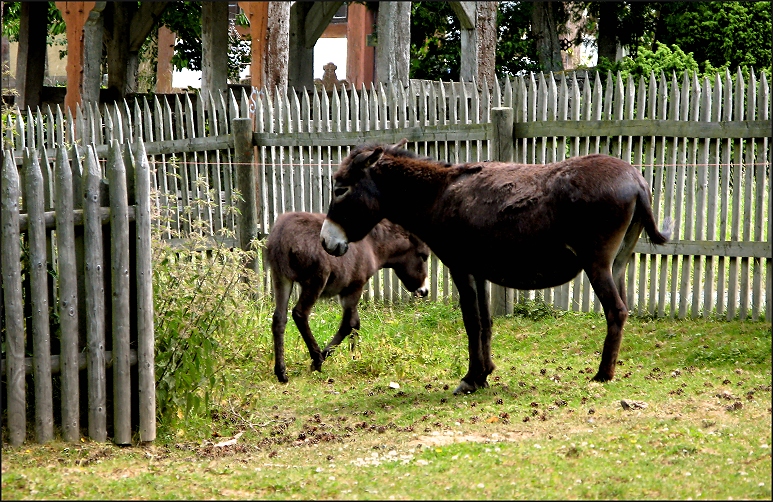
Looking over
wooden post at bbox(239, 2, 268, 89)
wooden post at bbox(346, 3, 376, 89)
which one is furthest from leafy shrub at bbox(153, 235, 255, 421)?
wooden post at bbox(346, 3, 376, 89)

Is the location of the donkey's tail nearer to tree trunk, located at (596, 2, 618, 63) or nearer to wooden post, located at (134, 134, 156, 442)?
wooden post, located at (134, 134, 156, 442)

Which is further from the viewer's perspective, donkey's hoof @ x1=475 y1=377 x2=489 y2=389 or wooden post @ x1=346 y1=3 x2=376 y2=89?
wooden post @ x1=346 y1=3 x2=376 y2=89

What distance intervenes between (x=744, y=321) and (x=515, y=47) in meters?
12.3

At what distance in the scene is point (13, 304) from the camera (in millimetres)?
5504

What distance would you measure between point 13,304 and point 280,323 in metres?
2.82

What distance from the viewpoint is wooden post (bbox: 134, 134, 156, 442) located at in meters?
5.85

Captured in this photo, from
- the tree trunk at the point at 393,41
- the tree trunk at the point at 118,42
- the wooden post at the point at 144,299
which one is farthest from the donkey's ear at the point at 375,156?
the tree trunk at the point at 118,42

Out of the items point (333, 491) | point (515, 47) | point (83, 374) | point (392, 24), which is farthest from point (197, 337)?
point (515, 47)

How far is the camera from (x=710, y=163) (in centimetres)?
872

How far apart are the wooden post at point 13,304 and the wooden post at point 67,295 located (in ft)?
0.76

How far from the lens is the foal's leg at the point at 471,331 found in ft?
23.5

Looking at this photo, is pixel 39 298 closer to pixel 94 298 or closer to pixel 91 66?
pixel 94 298

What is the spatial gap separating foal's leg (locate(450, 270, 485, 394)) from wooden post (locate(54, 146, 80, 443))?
2.87m

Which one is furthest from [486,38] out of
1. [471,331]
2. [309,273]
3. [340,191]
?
[471,331]
